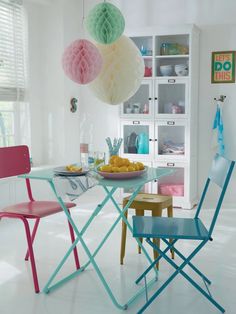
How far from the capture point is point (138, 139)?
18.7ft

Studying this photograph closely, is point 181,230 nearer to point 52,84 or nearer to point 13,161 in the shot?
point 13,161

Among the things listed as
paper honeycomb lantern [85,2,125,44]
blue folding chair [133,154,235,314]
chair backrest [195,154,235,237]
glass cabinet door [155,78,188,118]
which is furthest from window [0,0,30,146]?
chair backrest [195,154,235,237]

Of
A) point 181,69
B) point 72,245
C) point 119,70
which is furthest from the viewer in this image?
point 181,69

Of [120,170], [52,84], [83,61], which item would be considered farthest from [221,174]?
[52,84]

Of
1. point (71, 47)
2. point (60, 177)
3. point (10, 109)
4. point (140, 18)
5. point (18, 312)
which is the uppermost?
point (140, 18)

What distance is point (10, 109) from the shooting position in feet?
18.0

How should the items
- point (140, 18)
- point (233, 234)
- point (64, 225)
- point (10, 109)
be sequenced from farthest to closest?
point (140, 18)
point (10, 109)
point (64, 225)
point (233, 234)

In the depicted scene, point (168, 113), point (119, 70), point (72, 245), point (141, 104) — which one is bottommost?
point (72, 245)

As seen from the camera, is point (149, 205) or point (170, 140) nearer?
point (149, 205)

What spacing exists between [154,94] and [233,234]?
2017 mm

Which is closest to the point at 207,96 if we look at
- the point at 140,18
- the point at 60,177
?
the point at 140,18

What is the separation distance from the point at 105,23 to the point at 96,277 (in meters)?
1.81

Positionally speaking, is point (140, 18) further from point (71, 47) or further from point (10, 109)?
point (71, 47)

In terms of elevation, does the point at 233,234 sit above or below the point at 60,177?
below
